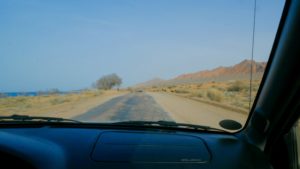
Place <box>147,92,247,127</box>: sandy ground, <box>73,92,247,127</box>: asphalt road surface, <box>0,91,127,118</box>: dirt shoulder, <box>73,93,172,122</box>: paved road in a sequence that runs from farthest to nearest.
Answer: <box>73,93,172,122</box>: paved road
<box>73,92,247,127</box>: asphalt road surface
<box>147,92,247,127</box>: sandy ground
<box>0,91,127,118</box>: dirt shoulder

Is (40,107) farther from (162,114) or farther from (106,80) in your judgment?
(162,114)

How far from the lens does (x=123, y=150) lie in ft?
10.3

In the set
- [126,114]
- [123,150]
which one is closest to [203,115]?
[126,114]

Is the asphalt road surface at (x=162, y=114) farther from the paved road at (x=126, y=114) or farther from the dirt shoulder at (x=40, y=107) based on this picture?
the dirt shoulder at (x=40, y=107)

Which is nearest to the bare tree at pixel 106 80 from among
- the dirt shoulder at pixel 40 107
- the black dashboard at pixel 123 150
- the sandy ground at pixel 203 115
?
the dirt shoulder at pixel 40 107

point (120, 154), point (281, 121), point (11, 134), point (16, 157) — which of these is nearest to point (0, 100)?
point (11, 134)

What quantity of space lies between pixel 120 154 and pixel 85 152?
1.07ft

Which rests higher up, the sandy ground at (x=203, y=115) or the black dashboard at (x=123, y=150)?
the black dashboard at (x=123, y=150)

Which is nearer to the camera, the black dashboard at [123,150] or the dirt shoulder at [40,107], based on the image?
the black dashboard at [123,150]

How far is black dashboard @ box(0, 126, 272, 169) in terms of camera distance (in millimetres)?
2895

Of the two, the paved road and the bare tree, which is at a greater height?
the bare tree

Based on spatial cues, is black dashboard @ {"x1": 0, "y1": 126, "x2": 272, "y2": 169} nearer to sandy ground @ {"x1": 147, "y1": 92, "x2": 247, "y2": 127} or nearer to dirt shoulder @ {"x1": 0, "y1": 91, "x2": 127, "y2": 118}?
sandy ground @ {"x1": 147, "y1": 92, "x2": 247, "y2": 127}

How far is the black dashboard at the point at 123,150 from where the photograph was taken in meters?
2.89

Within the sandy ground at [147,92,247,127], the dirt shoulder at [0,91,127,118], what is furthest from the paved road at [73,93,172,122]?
the dirt shoulder at [0,91,127,118]
